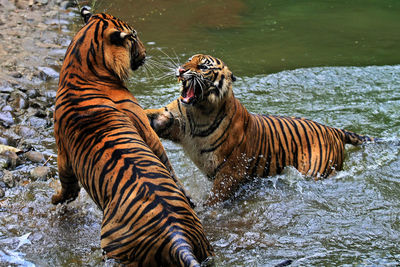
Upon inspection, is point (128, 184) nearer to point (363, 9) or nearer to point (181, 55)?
point (181, 55)

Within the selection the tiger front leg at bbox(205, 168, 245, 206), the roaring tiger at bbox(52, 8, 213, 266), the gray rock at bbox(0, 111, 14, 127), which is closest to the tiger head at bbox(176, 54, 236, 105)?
the roaring tiger at bbox(52, 8, 213, 266)

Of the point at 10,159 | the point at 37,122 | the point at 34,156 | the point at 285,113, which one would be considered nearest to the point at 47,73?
the point at 37,122

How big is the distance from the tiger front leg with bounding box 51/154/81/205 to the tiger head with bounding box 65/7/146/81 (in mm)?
599

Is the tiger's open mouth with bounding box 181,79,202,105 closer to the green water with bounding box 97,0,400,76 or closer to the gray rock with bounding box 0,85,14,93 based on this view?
the gray rock with bounding box 0,85,14,93

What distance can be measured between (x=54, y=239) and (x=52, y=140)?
161 centimetres

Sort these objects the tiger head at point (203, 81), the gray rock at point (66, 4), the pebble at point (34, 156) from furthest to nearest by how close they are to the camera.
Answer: the gray rock at point (66, 4)
the pebble at point (34, 156)
the tiger head at point (203, 81)

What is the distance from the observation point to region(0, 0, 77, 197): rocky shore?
4055 millimetres

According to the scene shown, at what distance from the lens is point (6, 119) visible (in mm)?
4676

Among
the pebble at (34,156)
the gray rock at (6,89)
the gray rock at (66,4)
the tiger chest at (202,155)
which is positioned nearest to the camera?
the tiger chest at (202,155)

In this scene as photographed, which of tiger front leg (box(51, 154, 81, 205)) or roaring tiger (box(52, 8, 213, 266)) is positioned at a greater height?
roaring tiger (box(52, 8, 213, 266))

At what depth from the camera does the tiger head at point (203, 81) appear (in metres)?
3.41

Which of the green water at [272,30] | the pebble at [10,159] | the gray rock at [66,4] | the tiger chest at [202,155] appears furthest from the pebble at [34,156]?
the gray rock at [66,4]

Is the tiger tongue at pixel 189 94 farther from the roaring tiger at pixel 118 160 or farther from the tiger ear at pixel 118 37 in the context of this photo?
the tiger ear at pixel 118 37

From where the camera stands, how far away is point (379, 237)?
320 centimetres
